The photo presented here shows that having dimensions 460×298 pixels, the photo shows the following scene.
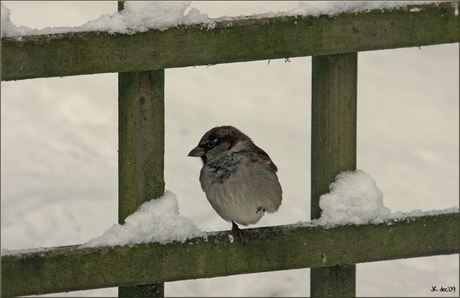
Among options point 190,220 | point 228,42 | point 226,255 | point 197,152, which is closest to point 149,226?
point 190,220

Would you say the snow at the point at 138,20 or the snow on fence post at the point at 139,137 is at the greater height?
the snow at the point at 138,20

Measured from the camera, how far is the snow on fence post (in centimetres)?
264

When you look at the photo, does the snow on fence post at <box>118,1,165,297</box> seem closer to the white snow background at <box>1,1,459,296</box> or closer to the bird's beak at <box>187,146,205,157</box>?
the bird's beak at <box>187,146,205,157</box>

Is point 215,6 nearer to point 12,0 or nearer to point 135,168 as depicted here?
point 12,0

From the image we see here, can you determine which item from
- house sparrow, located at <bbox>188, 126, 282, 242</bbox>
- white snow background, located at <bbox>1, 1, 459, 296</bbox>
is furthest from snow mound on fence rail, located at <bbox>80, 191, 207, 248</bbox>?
white snow background, located at <bbox>1, 1, 459, 296</bbox>

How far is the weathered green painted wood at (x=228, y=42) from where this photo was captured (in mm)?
2529

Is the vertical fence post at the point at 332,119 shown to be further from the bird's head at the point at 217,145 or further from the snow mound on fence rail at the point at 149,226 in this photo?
the snow mound on fence rail at the point at 149,226

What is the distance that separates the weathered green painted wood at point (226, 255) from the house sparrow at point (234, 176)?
210 millimetres

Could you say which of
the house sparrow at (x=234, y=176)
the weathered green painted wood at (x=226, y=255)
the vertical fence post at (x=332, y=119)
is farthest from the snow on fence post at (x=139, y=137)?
the vertical fence post at (x=332, y=119)

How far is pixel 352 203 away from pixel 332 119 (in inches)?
11.8

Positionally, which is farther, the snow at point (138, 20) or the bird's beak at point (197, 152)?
the bird's beak at point (197, 152)

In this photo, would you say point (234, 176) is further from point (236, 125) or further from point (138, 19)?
point (236, 125)

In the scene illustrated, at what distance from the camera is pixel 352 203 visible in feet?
9.57

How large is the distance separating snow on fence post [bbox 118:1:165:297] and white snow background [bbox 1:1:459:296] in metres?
1.05
